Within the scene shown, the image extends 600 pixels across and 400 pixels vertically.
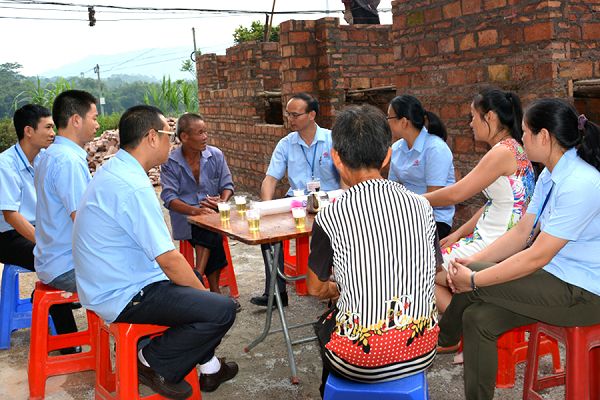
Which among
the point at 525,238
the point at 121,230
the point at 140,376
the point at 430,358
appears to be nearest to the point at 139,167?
the point at 121,230

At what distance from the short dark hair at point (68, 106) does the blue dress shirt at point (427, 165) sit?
205cm

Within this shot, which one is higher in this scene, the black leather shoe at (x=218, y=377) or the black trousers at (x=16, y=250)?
the black trousers at (x=16, y=250)

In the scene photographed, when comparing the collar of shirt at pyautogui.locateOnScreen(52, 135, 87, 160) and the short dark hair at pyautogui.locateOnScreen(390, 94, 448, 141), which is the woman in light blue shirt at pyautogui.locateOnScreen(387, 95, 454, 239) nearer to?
the short dark hair at pyautogui.locateOnScreen(390, 94, 448, 141)

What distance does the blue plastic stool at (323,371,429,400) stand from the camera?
7.16 ft

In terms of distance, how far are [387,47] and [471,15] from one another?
301cm

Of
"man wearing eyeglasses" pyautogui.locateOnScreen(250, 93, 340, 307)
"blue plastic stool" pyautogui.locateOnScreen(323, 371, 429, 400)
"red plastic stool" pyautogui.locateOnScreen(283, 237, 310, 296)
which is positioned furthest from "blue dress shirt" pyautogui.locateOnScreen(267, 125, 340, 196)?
"blue plastic stool" pyautogui.locateOnScreen(323, 371, 429, 400)

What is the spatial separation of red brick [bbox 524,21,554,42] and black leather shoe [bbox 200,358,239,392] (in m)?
2.88

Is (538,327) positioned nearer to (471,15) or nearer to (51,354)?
(471,15)

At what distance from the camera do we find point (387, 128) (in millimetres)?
2240

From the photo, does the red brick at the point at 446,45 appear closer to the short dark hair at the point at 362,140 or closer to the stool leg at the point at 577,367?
the stool leg at the point at 577,367

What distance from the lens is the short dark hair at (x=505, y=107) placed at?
338 centimetres

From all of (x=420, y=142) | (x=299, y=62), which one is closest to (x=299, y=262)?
(x=420, y=142)

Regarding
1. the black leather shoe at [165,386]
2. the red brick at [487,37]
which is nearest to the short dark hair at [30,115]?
the black leather shoe at [165,386]

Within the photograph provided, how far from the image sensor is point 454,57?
4945 millimetres
